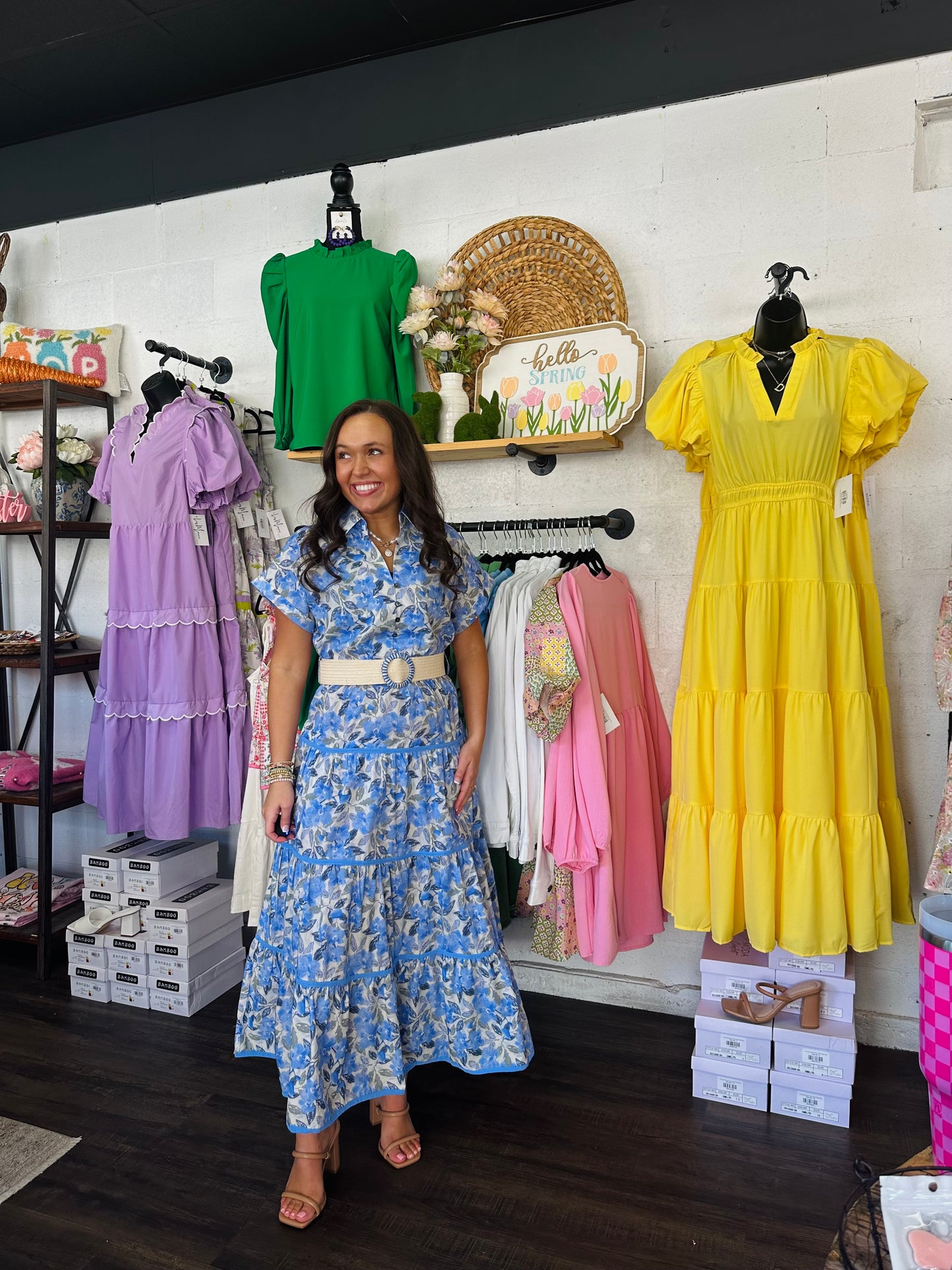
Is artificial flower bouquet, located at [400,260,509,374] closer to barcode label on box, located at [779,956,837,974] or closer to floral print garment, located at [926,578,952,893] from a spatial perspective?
floral print garment, located at [926,578,952,893]

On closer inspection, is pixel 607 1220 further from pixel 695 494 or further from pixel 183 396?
pixel 183 396

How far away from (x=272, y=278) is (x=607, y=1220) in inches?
109

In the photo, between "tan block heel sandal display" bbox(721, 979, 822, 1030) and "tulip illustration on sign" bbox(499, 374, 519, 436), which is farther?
"tulip illustration on sign" bbox(499, 374, 519, 436)

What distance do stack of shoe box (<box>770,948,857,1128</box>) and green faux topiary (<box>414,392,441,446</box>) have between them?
67.5 inches

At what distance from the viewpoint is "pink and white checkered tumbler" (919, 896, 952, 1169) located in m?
1.73

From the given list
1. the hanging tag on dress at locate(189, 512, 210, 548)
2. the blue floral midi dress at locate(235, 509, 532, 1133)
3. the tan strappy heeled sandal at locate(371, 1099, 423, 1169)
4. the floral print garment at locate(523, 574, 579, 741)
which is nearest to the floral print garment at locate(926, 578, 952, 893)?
the floral print garment at locate(523, 574, 579, 741)

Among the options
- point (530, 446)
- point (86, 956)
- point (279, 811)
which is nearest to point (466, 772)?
point (279, 811)

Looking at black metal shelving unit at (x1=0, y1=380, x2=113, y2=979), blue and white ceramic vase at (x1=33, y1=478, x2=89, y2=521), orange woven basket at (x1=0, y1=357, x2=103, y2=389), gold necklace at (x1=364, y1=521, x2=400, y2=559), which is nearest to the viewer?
gold necklace at (x1=364, y1=521, x2=400, y2=559)

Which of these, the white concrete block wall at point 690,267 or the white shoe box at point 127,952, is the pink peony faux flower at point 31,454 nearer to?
the white concrete block wall at point 690,267

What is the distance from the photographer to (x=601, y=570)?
2645 mm

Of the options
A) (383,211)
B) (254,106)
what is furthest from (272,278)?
(254,106)

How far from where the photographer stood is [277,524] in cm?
319

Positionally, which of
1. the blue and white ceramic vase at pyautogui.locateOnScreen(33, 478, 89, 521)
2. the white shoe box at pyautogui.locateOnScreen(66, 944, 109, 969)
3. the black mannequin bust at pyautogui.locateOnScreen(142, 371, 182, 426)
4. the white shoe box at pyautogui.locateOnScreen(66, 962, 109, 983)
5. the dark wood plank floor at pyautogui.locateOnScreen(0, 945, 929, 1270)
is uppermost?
the black mannequin bust at pyautogui.locateOnScreen(142, 371, 182, 426)

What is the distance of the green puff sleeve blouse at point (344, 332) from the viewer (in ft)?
9.31
